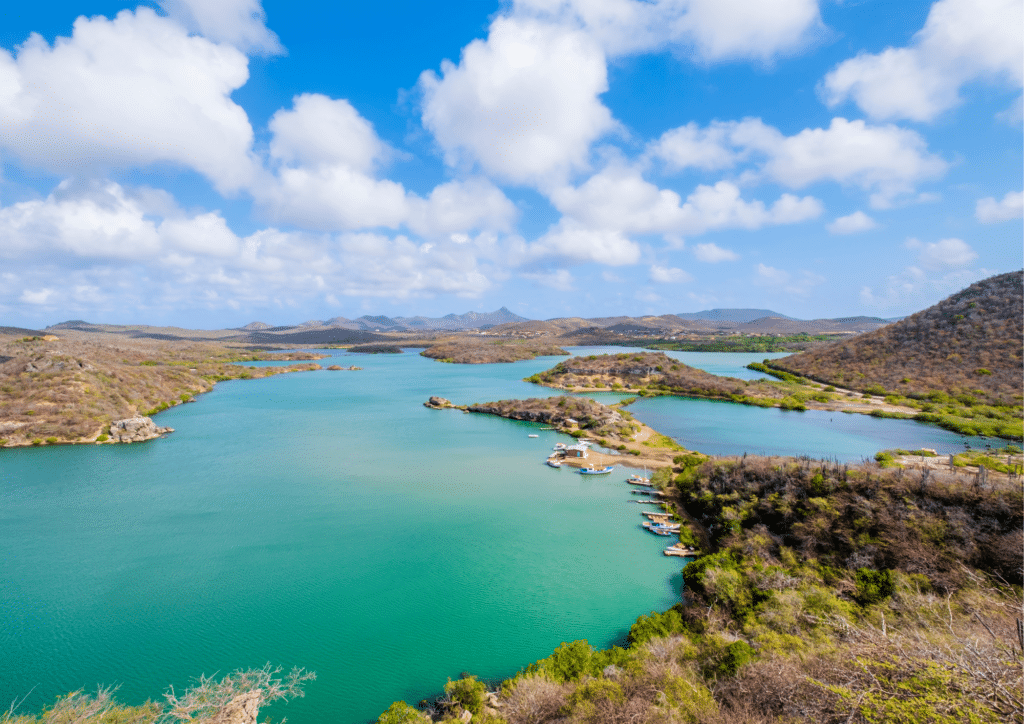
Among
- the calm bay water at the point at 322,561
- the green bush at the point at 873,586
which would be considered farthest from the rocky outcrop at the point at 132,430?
the green bush at the point at 873,586

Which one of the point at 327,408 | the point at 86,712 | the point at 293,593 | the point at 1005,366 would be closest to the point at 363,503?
the point at 293,593

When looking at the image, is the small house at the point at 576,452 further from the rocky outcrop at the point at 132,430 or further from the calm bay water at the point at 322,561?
the rocky outcrop at the point at 132,430

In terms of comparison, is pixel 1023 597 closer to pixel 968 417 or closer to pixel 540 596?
pixel 540 596

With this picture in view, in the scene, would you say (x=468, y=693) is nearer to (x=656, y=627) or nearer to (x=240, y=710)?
(x=240, y=710)

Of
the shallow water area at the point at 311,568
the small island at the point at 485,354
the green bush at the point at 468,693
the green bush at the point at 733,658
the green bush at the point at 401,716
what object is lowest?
the shallow water area at the point at 311,568

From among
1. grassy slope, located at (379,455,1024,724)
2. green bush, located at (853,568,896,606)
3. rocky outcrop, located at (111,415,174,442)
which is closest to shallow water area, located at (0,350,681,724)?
rocky outcrop, located at (111,415,174,442)

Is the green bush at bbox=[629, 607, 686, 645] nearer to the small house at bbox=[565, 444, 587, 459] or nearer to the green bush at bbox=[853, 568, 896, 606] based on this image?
the green bush at bbox=[853, 568, 896, 606]

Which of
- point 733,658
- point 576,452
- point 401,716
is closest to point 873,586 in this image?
point 733,658
